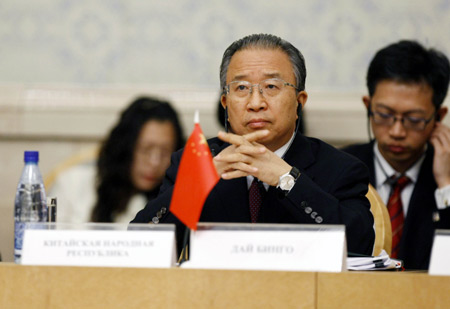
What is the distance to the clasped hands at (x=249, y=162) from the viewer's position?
1983 mm

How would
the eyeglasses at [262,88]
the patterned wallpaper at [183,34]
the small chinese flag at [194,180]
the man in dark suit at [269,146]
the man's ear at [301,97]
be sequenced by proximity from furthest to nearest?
the patterned wallpaper at [183,34], the man's ear at [301,97], the eyeglasses at [262,88], the man in dark suit at [269,146], the small chinese flag at [194,180]

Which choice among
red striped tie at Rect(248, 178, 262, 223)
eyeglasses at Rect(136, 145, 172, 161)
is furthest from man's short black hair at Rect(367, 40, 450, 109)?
red striped tie at Rect(248, 178, 262, 223)

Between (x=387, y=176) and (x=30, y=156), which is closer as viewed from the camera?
(x=30, y=156)

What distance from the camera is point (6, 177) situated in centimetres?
401

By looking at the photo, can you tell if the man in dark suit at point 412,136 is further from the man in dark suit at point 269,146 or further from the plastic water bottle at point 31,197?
the plastic water bottle at point 31,197

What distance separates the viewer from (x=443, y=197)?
3102 mm

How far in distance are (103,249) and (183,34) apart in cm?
259

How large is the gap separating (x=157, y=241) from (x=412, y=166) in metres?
2.03

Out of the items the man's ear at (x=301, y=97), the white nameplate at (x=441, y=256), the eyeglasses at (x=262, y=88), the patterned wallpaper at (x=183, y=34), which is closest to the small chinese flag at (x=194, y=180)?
the white nameplate at (x=441, y=256)

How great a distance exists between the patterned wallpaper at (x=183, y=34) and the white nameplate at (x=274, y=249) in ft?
8.00

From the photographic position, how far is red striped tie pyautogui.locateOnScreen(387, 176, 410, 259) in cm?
308

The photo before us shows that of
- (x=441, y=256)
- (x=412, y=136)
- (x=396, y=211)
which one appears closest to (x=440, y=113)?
(x=412, y=136)

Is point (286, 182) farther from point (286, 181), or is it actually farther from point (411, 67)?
point (411, 67)

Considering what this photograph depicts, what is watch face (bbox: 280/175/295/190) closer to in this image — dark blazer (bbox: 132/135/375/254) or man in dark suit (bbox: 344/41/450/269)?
dark blazer (bbox: 132/135/375/254)
